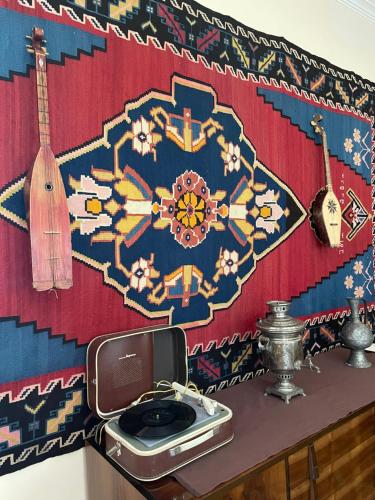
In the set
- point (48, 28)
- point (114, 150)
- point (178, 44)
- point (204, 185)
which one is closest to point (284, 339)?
point (204, 185)

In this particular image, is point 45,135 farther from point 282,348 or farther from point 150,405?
point 282,348

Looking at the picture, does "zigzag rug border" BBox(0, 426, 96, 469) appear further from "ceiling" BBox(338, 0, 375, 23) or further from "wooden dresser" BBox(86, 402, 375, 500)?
"ceiling" BBox(338, 0, 375, 23)

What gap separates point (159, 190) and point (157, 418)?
86 centimetres

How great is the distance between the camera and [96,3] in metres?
1.40

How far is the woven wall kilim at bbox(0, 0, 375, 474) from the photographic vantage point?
1250 mm

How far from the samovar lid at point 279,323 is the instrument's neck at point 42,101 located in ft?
3.60

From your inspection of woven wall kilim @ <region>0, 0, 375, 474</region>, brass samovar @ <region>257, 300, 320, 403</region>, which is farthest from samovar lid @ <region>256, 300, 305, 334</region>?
woven wall kilim @ <region>0, 0, 375, 474</region>

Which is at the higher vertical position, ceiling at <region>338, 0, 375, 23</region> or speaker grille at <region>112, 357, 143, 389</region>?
ceiling at <region>338, 0, 375, 23</region>

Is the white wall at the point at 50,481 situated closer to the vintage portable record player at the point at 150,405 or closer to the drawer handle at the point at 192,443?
the vintage portable record player at the point at 150,405

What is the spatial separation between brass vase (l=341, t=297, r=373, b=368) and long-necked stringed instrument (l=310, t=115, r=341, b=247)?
0.39 m

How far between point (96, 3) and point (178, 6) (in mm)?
396

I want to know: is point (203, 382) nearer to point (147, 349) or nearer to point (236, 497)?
point (147, 349)

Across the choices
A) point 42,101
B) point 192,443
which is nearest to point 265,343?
point 192,443

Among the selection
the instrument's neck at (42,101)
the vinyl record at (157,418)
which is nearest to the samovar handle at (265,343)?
the vinyl record at (157,418)
